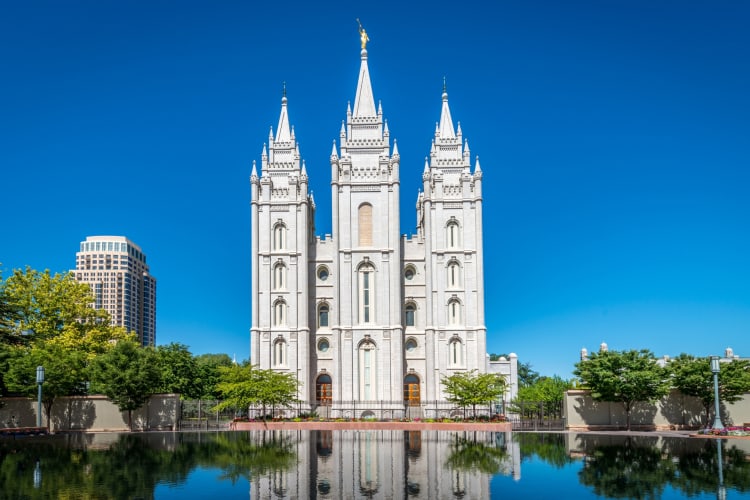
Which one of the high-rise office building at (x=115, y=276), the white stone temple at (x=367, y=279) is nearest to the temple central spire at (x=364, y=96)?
the white stone temple at (x=367, y=279)

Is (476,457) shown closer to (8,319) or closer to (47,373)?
(47,373)

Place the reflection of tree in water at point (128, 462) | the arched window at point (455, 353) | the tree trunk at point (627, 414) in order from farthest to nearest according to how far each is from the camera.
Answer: the arched window at point (455, 353) < the tree trunk at point (627, 414) < the reflection of tree in water at point (128, 462)

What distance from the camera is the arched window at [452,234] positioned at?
6144cm

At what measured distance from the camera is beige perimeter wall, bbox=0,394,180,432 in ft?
153

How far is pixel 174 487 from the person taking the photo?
858 inches

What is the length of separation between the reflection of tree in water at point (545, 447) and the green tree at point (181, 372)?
3170 cm

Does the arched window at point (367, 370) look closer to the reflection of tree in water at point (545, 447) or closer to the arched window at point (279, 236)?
the arched window at point (279, 236)

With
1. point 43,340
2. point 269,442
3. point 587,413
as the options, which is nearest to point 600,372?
point 587,413

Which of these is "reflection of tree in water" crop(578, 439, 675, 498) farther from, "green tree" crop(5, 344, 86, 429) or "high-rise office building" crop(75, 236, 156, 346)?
"high-rise office building" crop(75, 236, 156, 346)

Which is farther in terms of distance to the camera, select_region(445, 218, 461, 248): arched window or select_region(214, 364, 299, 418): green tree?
select_region(445, 218, 461, 248): arched window

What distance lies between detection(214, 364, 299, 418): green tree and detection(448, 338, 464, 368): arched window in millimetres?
13049

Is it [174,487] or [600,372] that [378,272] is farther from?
[174,487]

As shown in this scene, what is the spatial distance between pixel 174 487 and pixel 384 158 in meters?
43.3

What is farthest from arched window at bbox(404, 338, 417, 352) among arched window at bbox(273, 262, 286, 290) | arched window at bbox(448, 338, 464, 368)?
arched window at bbox(273, 262, 286, 290)
